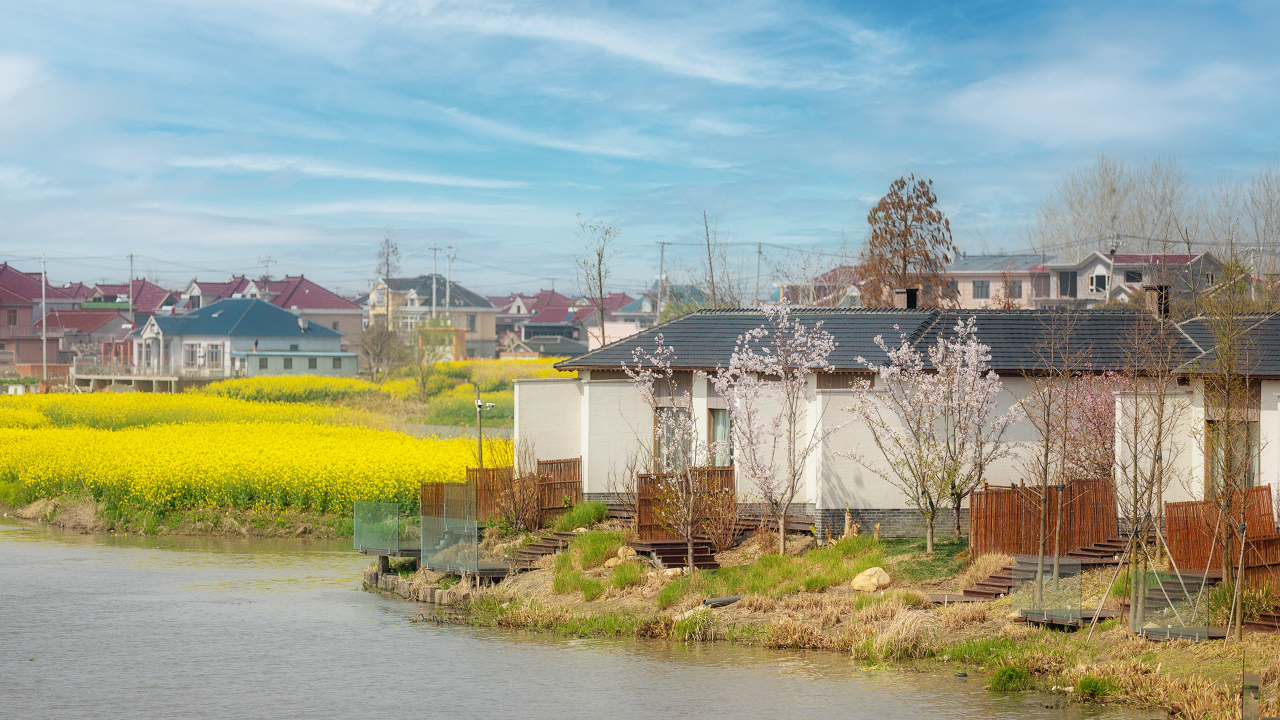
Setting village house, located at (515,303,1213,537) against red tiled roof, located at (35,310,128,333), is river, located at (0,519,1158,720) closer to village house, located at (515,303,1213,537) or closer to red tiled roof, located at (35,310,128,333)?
village house, located at (515,303,1213,537)

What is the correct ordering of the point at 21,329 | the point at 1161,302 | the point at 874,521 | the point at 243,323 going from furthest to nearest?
the point at 21,329
the point at 243,323
the point at 1161,302
the point at 874,521

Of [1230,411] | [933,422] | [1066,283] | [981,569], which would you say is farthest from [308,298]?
[1230,411]

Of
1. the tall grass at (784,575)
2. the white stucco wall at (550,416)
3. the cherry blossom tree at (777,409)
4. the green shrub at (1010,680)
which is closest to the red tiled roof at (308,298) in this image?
the white stucco wall at (550,416)

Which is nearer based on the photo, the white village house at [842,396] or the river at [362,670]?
the river at [362,670]

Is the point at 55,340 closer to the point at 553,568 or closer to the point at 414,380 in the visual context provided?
the point at 414,380

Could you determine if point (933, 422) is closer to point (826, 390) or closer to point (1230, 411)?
point (826, 390)

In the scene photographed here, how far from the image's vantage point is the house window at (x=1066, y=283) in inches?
3516

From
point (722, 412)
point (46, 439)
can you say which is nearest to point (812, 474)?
point (722, 412)

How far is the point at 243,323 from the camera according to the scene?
102m

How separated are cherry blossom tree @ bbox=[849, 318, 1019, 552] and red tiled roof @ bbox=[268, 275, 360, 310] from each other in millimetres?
112753

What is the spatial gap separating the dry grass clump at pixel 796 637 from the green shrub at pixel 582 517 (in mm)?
7825

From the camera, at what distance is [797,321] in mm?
29328

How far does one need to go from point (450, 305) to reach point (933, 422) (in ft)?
377

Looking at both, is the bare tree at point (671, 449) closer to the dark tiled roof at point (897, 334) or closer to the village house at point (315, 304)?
the dark tiled roof at point (897, 334)
